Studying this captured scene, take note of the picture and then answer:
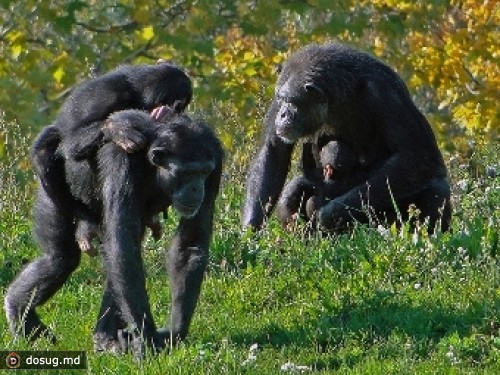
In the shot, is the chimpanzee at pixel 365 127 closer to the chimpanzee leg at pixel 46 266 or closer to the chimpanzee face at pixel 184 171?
the chimpanzee leg at pixel 46 266

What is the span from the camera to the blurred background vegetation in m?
20.7

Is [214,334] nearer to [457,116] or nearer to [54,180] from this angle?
[54,180]

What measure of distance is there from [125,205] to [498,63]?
42.9 ft

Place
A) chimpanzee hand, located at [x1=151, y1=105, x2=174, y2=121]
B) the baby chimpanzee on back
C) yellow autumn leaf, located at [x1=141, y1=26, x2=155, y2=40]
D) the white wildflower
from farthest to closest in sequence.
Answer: yellow autumn leaf, located at [x1=141, y1=26, x2=155, y2=40] → the baby chimpanzee on back → chimpanzee hand, located at [x1=151, y1=105, x2=174, y2=121] → the white wildflower

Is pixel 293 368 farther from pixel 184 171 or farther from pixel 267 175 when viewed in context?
pixel 267 175

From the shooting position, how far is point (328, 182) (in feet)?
39.2

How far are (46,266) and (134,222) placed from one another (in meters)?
1.07

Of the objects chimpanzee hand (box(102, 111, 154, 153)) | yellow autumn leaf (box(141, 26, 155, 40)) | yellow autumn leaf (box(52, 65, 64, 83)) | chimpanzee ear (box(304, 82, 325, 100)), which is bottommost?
yellow autumn leaf (box(52, 65, 64, 83))

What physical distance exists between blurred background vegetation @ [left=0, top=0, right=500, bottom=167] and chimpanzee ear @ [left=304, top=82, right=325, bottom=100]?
25.4ft

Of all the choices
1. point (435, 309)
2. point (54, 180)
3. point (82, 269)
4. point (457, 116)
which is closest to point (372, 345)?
point (435, 309)

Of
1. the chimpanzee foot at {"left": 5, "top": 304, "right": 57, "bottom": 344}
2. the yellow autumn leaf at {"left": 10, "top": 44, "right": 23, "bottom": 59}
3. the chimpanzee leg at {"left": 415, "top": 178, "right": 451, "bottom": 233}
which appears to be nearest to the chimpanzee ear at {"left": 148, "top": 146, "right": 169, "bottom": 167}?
the chimpanzee foot at {"left": 5, "top": 304, "right": 57, "bottom": 344}

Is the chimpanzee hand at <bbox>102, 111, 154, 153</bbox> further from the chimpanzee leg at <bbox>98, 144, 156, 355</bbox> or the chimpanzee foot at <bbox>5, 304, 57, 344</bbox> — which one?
the chimpanzee foot at <bbox>5, 304, 57, 344</bbox>

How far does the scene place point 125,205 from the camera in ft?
27.1

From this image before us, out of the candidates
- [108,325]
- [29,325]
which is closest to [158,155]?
[108,325]
